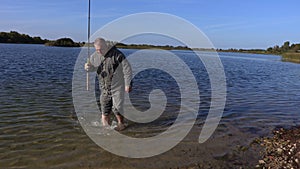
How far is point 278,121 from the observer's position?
1185 centimetres

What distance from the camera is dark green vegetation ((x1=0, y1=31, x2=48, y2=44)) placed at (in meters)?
139

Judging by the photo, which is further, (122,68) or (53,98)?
(53,98)

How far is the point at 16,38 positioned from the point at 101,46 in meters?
156

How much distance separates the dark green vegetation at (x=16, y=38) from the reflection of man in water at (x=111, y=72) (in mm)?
147977

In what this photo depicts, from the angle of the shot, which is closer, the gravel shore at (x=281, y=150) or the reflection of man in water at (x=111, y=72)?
the gravel shore at (x=281, y=150)

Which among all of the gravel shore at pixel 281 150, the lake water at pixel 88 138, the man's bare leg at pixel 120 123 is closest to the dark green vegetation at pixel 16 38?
the lake water at pixel 88 138

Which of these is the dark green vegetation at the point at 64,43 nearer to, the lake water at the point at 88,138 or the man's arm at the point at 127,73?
the lake water at the point at 88,138

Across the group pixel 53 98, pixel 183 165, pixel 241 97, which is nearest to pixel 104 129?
pixel 183 165

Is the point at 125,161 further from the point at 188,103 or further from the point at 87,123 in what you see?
the point at 188,103

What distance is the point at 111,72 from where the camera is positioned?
28.9 ft

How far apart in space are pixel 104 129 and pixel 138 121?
1579mm

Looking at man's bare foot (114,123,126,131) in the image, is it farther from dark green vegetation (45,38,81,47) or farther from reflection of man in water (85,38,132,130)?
dark green vegetation (45,38,81,47)

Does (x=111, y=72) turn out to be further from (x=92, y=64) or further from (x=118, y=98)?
(x=118, y=98)

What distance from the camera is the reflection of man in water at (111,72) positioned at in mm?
8711
